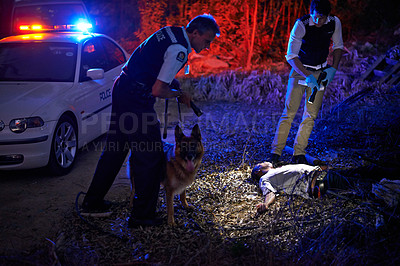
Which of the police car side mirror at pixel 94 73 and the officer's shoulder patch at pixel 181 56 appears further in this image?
the police car side mirror at pixel 94 73

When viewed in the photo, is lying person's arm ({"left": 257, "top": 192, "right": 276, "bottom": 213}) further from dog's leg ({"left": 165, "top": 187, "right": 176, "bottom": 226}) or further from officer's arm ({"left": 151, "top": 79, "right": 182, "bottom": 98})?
officer's arm ({"left": 151, "top": 79, "right": 182, "bottom": 98})

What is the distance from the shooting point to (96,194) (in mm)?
3422

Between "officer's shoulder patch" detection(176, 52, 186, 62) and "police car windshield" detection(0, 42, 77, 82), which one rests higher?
"officer's shoulder patch" detection(176, 52, 186, 62)

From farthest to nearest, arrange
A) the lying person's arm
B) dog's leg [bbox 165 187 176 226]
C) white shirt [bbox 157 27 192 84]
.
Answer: the lying person's arm, dog's leg [bbox 165 187 176 226], white shirt [bbox 157 27 192 84]

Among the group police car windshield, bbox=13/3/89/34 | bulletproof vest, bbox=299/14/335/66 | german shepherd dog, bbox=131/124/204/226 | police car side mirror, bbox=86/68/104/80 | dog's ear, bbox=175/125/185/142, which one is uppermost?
police car windshield, bbox=13/3/89/34

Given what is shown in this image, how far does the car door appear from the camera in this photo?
4918 mm

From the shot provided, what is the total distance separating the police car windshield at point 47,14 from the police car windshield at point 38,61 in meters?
3.12

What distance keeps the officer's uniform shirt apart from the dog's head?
6.31ft

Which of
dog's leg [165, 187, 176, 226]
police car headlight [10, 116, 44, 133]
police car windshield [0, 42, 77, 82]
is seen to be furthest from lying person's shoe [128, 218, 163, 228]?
police car windshield [0, 42, 77, 82]

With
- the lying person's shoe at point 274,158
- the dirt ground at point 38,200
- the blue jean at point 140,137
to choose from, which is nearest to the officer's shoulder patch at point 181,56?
the blue jean at point 140,137

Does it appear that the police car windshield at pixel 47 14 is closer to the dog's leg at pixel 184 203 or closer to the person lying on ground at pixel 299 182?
the dog's leg at pixel 184 203

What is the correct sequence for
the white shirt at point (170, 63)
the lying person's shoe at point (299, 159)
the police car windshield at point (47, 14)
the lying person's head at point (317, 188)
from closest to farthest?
the white shirt at point (170, 63) → the lying person's head at point (317, 188) → the lying person's shoe at point (299, 159) → the police car windshield at point (47, 14)

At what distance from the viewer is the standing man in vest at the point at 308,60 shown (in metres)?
4.25

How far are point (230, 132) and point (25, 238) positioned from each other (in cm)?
383
